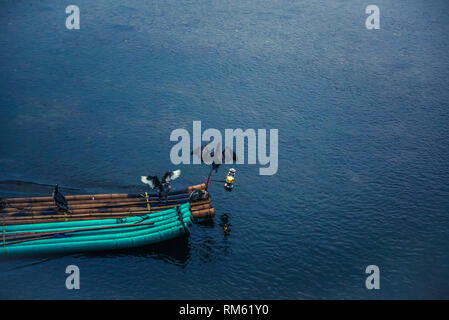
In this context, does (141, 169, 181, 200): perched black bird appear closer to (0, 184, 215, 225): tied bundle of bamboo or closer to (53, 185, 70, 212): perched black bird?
(0, 184, 215, 225): tied bundle of bamboo

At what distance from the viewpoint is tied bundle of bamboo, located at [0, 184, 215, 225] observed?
227 ft

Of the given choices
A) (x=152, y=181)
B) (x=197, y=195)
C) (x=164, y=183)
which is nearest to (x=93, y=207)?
(x=152, y=181)

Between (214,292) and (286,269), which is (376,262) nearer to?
(286,269)

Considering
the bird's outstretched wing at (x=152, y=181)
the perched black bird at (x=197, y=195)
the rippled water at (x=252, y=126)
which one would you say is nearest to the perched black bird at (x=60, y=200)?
the rippled water at (x=252, y=126)

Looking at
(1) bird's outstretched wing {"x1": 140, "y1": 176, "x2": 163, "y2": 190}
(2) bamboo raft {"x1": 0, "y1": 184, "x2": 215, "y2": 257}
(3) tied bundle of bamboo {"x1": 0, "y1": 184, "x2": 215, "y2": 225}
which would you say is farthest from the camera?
(1) bird's outstretched wing {"x1": 140, "y1": 176, "x2": 163, "y2": 190}

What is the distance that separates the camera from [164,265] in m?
68.0

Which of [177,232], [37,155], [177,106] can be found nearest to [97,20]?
[177,106]

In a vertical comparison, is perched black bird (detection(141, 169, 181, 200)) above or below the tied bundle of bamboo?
above

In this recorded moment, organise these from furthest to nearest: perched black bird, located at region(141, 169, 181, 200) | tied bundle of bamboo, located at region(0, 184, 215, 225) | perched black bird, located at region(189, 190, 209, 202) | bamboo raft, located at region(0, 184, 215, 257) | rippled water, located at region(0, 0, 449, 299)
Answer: perched black bird, located at region(189, 190, 209, 202) < perched black bird, located at region(141, 169, 181, 200) < tied bundle of bamboo, located at region(0, 184, 215, 225) < rippled water, located at region(0, 0, 449, 299) < bamboo raft, located at region(0, 184, 215, 257)

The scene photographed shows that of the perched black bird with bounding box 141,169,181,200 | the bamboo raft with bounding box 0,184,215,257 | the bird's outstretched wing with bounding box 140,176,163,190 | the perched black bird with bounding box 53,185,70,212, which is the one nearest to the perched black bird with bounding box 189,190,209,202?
the bamboo raft with bounding box 0,184,215,257

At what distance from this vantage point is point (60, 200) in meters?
68.3

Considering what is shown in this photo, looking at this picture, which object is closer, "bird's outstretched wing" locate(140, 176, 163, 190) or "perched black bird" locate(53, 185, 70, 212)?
"perched black bird" locate(53, 185, 70, 212)

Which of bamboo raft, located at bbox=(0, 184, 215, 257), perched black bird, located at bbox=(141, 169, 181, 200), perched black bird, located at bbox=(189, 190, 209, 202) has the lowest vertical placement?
bamboo raft, located at bbox=(0, 184, 215, 257)

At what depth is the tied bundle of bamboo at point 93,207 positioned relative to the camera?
2721 inches
